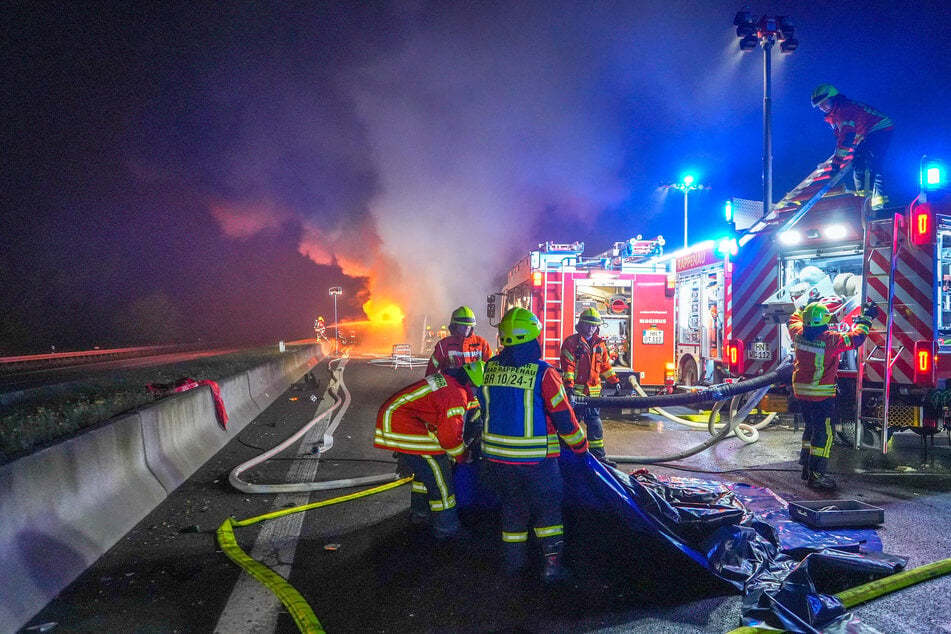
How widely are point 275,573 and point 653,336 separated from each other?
26.9 ft

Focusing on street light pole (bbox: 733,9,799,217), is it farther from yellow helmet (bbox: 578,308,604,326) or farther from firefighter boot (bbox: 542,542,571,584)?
firefighter boot (bbox: 542,542,571,584)

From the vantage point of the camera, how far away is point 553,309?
Result: 1009 cm

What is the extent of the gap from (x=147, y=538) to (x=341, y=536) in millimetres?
1261

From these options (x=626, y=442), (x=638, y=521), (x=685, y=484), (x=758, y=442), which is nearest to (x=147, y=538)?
(x=638, y=521)

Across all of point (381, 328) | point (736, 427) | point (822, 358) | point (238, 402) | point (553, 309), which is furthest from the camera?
point (381, 328)

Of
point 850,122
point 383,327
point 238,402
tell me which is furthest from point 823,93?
point 383,327

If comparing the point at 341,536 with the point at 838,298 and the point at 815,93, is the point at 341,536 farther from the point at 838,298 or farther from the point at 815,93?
the point at 815,93

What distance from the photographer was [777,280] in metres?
7.51

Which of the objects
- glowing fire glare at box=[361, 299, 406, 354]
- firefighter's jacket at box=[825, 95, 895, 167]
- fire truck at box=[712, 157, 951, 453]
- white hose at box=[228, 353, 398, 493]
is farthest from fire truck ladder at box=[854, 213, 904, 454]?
glowing fire glare at box=[361, 299, 406, 354]

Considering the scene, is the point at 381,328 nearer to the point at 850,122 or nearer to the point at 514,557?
the point at 850,122

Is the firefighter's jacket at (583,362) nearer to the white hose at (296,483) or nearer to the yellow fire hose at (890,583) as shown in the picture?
the white hose at (296,483)

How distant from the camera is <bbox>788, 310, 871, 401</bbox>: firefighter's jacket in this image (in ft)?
18.3

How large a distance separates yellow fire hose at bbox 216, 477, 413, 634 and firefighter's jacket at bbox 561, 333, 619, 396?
2788mm

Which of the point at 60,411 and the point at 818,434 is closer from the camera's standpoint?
the point at 818,434
